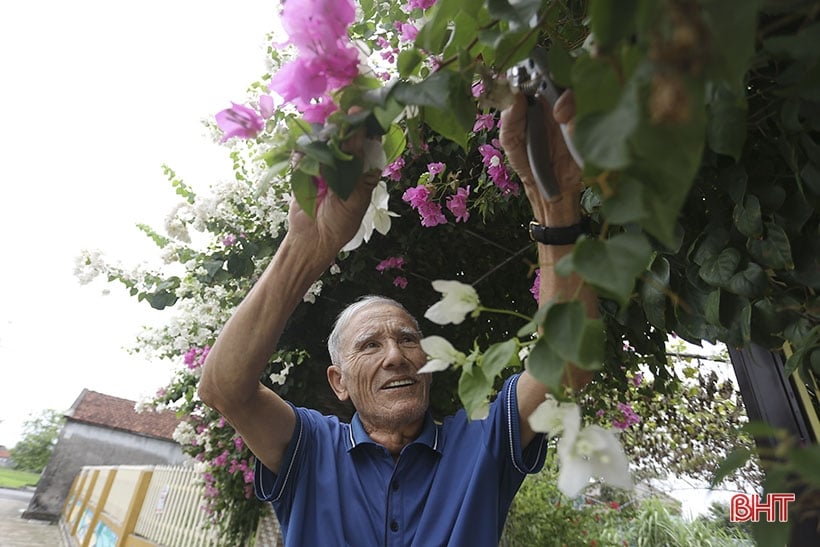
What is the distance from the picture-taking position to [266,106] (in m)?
0.62

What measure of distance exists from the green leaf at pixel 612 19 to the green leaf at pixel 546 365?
0.69 feet

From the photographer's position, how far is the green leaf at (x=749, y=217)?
0.72 metres

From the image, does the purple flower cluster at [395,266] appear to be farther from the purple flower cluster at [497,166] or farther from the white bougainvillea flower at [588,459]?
the white bougainvillea flower at [588,459]

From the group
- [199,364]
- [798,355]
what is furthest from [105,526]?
[798,355]

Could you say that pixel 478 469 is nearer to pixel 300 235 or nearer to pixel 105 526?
pixel 300 235

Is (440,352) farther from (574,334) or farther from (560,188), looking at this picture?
(560,188)

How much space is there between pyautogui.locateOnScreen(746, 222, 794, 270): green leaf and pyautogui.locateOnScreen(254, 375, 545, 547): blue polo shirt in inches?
25.1

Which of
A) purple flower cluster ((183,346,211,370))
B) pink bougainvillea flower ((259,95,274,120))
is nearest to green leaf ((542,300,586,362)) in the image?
pink bougainvillea flower ((259,95,274,120))

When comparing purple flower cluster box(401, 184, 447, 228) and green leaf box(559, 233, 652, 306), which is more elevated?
purple flower cluster box(401, 184, 447, 228)

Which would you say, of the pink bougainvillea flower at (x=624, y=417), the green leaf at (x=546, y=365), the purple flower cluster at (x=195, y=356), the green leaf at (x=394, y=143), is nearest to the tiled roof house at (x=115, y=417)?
the purple flower cluster at (x=195, y=356)

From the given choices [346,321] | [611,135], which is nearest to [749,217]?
[611,135]

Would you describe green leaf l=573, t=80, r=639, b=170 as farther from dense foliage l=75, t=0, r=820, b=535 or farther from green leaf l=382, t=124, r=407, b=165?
green leaf l=382, t=124, r=407, b=165

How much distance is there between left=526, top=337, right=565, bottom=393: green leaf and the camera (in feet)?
1.20

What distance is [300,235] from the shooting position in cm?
84
